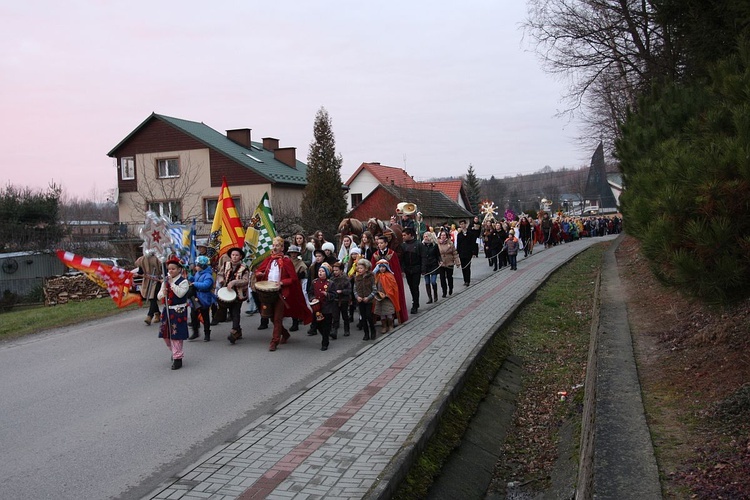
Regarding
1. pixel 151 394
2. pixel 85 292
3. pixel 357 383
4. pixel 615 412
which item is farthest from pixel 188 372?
pixel 85 292

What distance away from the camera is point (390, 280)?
12.9 m

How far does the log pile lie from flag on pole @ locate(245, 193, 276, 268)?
12.6 m

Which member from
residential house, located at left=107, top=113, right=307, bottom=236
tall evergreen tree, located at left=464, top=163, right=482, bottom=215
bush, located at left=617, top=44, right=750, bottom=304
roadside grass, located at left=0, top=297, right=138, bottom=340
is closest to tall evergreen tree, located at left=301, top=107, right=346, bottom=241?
residential house, located at left=107, top=113, right=307, bottom=236

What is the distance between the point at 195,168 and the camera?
43.2 m

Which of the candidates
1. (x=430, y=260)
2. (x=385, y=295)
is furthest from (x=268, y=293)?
(x=430, y=260)

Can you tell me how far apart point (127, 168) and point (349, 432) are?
4174 centimetres

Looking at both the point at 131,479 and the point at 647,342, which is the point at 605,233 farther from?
the point at 131,479

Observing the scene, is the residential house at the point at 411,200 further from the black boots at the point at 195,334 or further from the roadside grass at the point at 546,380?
the black boots at the point at 195,334

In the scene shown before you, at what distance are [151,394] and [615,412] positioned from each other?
5373mm

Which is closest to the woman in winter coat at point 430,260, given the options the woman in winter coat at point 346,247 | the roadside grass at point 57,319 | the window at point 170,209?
the woman in winter coat at point 346,247

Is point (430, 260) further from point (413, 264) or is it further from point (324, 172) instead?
point (324, 172)

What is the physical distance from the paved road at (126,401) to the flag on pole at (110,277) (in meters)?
1.21

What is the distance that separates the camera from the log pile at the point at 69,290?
1008 inches

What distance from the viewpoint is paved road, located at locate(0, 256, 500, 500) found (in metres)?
6.05
